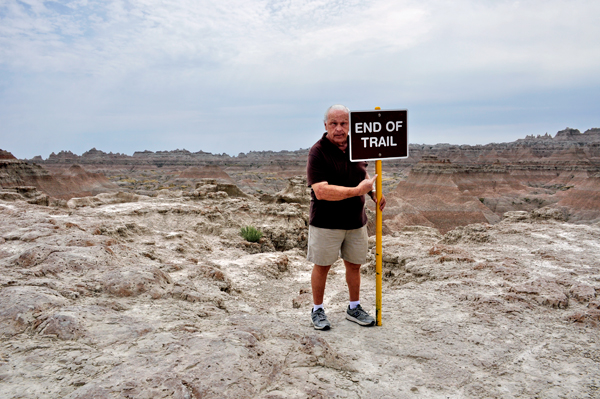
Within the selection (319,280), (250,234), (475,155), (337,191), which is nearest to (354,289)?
(319,280)

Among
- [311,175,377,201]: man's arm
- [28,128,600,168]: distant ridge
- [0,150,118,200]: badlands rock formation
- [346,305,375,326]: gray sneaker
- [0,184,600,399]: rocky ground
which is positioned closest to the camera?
[0,184,600,399]: rocky ground

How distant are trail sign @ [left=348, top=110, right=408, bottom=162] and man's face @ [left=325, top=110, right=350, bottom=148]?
0.38ft

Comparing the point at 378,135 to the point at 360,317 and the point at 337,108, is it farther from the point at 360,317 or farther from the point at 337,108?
the point at 360,317

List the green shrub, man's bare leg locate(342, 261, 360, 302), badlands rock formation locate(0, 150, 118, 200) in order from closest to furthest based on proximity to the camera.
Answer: man's bare leg locate(342, 261, 360, 302) < the green shrub < badlands rock formation locate(0, 150, 118, 200)

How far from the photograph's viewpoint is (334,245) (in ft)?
11.2

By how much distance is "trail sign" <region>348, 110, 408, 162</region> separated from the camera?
323cm

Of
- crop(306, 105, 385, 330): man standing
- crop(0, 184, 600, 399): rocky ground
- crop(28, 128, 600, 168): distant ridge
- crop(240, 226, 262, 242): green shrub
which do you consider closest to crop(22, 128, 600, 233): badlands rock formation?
crop(28, 128, 600, 168): distant ridge

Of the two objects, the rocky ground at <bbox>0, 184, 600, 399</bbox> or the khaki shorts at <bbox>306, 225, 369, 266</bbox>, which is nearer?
the rocky ground at <bbox>0, 184, 600, 399</bbox>

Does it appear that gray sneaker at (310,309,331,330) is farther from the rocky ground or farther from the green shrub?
the green shrub

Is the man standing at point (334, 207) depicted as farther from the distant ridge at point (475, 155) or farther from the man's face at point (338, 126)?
the distant ridge at point (475, 155)

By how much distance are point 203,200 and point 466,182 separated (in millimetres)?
44916

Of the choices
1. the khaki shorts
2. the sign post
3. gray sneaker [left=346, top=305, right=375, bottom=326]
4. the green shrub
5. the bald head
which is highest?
the bald head

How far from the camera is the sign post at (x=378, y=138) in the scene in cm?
324

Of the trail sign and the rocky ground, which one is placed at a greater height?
the trail sign
